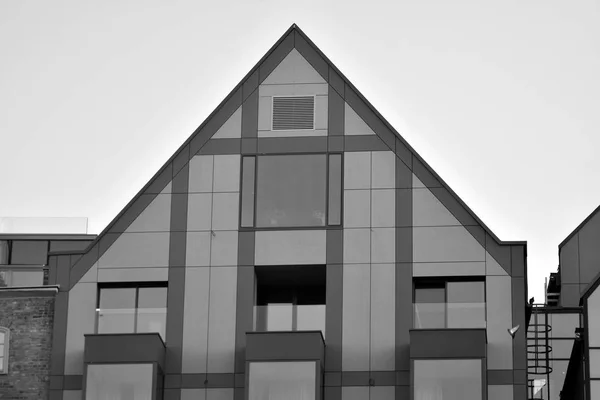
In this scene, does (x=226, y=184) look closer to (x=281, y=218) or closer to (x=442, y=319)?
(x=281, y=218)

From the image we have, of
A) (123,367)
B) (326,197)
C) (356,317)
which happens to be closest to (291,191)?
(326,197)

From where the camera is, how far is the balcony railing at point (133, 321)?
129ft

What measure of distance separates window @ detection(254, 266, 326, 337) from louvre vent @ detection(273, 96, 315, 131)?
4514 millimetres

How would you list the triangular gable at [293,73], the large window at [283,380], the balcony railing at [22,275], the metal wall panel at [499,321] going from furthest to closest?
the balcony railing at [22,275] < the triangular gable at [293,73] < the metal wall panel at [499,321] < the large window at [283,380]

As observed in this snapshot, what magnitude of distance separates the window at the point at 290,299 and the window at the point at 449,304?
2918 mm

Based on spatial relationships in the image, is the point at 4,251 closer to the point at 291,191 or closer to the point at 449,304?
the point at 291,191

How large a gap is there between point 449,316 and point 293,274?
5020 mm

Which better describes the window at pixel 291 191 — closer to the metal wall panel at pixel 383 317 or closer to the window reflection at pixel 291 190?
the window reflection at pixel 291 190

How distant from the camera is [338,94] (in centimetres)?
4147

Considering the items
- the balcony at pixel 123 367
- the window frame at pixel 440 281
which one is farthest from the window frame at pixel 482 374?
the balcony at pixel 123 367

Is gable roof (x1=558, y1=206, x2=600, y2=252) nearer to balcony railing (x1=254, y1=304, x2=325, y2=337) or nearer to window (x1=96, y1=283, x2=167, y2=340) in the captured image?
balcony railing (x1=254, y1=304, x2=325, y2=337)

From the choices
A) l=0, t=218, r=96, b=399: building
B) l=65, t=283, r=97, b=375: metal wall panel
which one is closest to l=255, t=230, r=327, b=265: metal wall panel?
l=65, t=283, r=97, b=375: metal wall panel

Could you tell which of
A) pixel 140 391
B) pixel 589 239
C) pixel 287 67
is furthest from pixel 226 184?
pixel 589 239

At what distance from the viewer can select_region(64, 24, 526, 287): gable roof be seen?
39.7 meters
